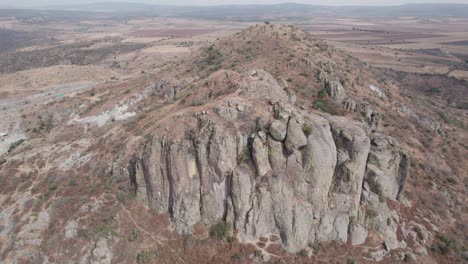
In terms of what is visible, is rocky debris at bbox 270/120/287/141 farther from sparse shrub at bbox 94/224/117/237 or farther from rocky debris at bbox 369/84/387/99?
rocky debris at bbox 369/84/387/99

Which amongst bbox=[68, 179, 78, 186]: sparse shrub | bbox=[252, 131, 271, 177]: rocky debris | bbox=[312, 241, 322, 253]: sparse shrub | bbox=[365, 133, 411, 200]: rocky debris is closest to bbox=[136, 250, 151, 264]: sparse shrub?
bbox=[252, 131, 271, 177]: rocky debris

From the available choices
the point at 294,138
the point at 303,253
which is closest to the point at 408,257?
the point at 303,253

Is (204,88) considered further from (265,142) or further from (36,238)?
(36,238)

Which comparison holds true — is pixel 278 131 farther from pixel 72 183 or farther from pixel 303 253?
pixel 72 183

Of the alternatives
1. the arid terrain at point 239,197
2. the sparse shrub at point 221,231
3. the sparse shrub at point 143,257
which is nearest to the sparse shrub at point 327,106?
the arid terrain at point 239,197

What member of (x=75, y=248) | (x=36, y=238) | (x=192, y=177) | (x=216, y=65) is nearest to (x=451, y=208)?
(x=192, y=177)

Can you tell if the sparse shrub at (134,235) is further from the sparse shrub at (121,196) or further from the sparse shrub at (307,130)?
the sparse shrub at (307,130)
